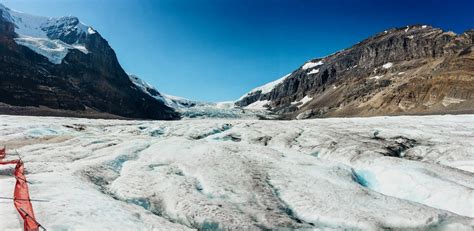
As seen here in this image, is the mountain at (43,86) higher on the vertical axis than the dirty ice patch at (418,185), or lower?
higher

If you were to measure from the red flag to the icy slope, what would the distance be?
0.39 m

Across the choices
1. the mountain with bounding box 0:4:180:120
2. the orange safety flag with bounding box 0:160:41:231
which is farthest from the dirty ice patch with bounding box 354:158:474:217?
the mountain with bounding box 0:4:180:120

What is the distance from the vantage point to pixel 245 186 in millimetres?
20875

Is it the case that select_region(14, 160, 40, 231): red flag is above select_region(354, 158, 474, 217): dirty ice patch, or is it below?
below

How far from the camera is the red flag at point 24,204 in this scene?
471 inches

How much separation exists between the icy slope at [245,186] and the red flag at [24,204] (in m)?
0.39

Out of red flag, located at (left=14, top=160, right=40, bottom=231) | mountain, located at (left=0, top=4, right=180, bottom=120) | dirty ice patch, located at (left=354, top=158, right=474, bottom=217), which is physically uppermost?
mountain, located at (left=0, top=4, right=180, bottom=120)

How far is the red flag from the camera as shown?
39.2ft

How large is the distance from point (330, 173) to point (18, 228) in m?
18.3

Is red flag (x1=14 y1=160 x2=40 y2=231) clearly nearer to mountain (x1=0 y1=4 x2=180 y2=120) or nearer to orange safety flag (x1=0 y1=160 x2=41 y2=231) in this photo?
orange safety flag (x1=0 y1=160 x2=41 y2=231)

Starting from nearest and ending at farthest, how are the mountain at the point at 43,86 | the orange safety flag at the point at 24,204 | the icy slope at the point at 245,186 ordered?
the orange safety flag at the point at 24,204, the icy slope at the point at 245,186, the mountain at the point at 43,86

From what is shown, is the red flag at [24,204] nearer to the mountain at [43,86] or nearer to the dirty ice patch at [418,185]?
the dirty ice patch at [418,185]

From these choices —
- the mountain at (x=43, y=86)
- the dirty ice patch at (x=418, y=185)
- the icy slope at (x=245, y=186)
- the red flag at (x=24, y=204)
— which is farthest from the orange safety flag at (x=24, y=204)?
the mountain at (x=43, y=86)

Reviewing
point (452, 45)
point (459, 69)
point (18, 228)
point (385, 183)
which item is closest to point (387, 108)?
point (459, 69)
